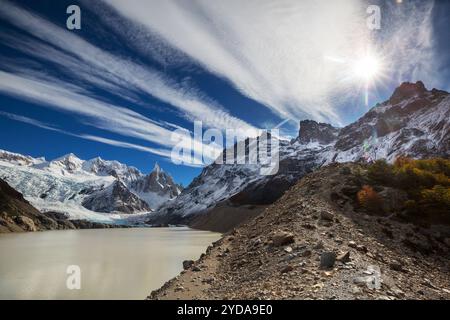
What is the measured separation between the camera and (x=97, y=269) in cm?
4197

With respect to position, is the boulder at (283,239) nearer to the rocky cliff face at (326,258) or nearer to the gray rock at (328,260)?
the rocky cliff face at (326,258)

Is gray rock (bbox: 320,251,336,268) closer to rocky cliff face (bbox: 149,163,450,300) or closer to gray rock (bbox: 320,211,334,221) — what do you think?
rocky cliff face (bbox: 149,163,450,300)

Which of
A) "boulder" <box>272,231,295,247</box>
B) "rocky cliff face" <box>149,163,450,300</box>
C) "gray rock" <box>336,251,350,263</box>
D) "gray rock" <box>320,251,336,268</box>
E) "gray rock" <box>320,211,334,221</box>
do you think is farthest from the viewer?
"gray rock" <box>320,211,334,221</box>

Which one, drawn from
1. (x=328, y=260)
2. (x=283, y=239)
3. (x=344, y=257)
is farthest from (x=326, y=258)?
(x=283, y=239)

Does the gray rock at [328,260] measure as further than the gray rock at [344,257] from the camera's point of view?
No

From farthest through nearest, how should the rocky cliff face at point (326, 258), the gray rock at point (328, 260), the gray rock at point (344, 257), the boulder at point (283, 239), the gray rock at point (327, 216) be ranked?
1. the gray rock at point (327, 216)
2. the boulder at point (283, 239)
3. the gray rock at point (344, 257)
4. the gray rock at point (328, 260)
5. the rocky cliff face at point (326, 258)

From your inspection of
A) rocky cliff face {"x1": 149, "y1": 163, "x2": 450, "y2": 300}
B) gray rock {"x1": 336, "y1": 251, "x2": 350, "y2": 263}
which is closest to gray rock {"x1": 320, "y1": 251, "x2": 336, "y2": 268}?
rocky cliff face {"x1": 149, "y1": 163, "x2": 450, "y2": 300}

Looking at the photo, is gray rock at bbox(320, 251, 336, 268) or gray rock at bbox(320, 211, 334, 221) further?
gray rock at bbox(320, 211, 334, 221)

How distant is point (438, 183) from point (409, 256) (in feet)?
45.9

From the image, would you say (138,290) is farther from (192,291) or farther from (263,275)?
(263,275)

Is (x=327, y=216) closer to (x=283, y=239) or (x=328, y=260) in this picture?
(x=283, y=239)

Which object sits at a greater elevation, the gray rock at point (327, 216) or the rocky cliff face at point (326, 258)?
the gray rock at point (327, 216)

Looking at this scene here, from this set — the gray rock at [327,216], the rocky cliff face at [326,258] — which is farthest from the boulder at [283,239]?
the gray rock at [327,216]
